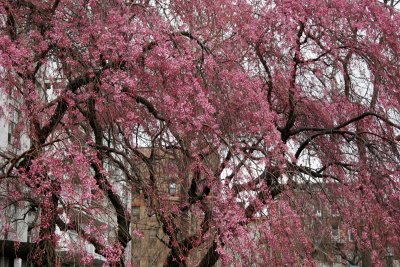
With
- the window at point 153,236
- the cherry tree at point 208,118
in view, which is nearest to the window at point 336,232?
the cherry tree at point 208,118

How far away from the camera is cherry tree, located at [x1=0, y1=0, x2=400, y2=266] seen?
9.06 metres

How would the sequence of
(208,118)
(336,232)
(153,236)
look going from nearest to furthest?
1. (208,118)
2. (336,232)
3. (153,236)

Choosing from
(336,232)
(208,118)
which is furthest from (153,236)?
(208,118)

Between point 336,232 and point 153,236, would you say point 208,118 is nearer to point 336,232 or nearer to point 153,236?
point 336,232

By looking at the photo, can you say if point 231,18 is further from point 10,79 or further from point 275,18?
point 10,79

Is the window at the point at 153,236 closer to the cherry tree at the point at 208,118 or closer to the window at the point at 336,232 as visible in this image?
the cherry tree at the point at 208,118

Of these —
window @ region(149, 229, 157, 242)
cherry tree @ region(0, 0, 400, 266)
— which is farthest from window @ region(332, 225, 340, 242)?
window @ region(149, 229, 157, 242)

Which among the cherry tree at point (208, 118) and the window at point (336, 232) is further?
the window at point (336, 232)

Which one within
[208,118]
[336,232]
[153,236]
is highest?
[208,118]

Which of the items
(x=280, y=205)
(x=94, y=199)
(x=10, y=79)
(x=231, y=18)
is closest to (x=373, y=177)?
(x=280, y=205)

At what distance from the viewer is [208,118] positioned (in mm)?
9422

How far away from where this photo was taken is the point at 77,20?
1006cm

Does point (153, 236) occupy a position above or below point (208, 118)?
below

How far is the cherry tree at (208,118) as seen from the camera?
9062mm
